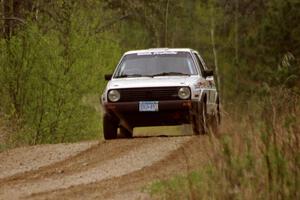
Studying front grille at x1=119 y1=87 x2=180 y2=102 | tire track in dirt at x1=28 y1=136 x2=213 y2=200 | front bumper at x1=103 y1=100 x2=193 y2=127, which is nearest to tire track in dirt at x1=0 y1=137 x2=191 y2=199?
tire track in dirt at x1=28 y1=136 x2=213 y2=200

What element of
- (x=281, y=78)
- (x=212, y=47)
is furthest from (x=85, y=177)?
(x=212, y=47)

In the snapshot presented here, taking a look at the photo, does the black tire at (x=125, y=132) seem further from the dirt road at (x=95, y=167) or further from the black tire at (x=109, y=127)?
the dirt road at (x=95, y=167)

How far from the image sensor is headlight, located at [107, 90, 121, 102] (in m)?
17.6

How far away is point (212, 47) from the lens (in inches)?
2717

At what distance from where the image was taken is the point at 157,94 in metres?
17.5

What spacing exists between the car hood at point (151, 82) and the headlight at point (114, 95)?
94 mm

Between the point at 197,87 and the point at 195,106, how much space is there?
37 cm

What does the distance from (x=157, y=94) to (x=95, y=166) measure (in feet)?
11.5

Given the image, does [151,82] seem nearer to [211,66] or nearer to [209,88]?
[209,88]

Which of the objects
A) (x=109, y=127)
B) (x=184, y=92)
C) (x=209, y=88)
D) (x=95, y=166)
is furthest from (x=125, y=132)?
(x=95, y=166)

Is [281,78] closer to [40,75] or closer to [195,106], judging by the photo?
[40,75]

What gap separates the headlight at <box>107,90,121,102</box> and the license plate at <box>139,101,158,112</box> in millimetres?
438

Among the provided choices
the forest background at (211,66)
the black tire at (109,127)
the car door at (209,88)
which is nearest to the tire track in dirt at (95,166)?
the black tire at (109,127)

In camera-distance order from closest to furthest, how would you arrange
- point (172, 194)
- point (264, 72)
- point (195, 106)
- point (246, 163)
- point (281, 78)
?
1. point (246, 163)
2. point (172, 194)
3. point (195, 106)
4. point (281, 78)
5. point (264, 72)
